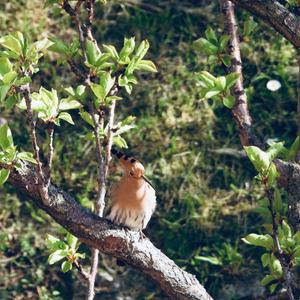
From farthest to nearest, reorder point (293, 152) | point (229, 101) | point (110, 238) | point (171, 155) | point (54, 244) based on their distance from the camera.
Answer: point (171, 155) → point (293, 152) → point (229, 101) → point (54, 244) → point (110, 238)

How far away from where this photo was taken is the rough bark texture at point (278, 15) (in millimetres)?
3252

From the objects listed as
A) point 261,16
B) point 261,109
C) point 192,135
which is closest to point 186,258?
point 192,135

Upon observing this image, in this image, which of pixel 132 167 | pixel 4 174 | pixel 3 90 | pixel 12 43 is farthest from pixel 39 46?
pixel 132 167

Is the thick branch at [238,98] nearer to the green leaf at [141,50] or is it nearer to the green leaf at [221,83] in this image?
the green leaf at [221,83]

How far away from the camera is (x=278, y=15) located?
3258mm

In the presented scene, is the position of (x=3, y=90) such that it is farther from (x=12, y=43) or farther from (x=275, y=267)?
(x=275, y=267)

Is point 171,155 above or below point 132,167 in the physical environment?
below

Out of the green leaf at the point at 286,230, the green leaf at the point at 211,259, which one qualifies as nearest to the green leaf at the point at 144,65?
the green leaf at the point at 286,230

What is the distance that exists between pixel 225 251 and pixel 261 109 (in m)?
1.10

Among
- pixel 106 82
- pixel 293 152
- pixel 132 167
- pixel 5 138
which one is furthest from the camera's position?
pixel 132 167

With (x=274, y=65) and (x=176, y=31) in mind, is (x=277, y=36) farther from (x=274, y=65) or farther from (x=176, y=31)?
(x=176, y=31)

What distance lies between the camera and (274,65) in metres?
5.49

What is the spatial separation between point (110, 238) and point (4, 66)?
0.77 m

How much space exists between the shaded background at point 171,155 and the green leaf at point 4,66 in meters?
2.01
